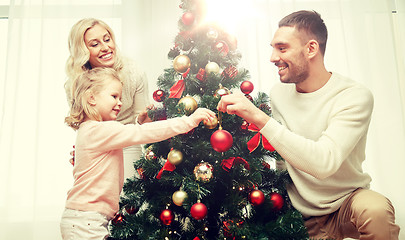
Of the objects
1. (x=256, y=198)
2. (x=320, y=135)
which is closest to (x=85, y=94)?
(x=256, y=198)

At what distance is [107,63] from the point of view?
1.51 meters

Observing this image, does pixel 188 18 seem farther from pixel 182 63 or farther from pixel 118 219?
pixel 118 219

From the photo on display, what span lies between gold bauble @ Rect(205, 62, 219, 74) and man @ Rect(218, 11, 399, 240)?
0.21 meters

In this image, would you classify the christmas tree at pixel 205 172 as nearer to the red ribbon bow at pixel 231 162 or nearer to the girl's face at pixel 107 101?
the red ribbon bow at pixel 231 162

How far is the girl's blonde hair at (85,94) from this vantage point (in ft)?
4.17

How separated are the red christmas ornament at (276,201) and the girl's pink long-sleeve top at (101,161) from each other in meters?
0.50

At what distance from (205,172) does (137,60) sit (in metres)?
1.34

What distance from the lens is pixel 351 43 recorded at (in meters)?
2.20

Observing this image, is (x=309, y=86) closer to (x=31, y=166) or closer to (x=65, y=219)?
(x=65, y=219)

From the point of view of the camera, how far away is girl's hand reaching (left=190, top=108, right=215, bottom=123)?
1098mm

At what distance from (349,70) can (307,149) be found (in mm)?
1304

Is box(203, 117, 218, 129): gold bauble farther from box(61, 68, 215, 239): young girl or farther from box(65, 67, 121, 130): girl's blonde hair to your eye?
box(65, 67, 121, 130): girl's blonde hair

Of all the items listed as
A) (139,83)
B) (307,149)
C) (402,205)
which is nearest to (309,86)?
(307,149)

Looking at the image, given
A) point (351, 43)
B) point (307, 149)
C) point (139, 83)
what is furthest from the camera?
point (351, 43)
